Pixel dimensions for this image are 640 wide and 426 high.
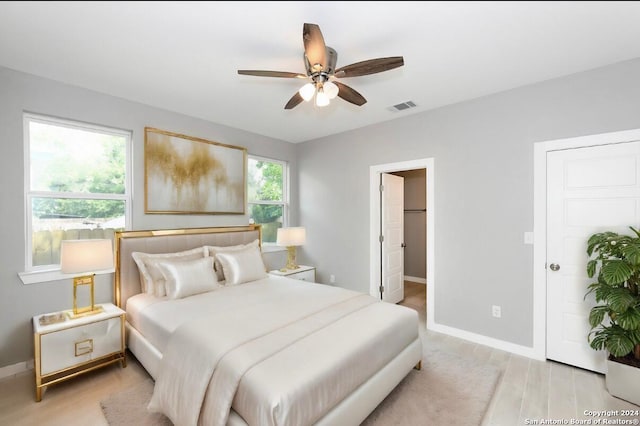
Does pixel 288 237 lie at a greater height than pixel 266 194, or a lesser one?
lesser

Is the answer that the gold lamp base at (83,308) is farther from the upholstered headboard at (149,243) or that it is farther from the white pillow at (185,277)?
the white pillow at (185,277)

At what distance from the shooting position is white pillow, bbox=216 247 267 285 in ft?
10.5

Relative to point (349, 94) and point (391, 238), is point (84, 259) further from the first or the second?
point (391, 238)

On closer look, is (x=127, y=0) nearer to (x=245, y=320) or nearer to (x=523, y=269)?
(x=245, y=320)

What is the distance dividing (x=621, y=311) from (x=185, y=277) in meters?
3.49

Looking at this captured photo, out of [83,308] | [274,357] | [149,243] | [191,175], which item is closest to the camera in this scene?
[274,357]

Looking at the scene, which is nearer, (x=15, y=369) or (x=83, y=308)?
(x=15, y=369)

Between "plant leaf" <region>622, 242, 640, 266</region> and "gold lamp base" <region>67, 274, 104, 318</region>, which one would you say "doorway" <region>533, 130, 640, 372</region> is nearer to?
"plant leaf" <region>622, 242, 640, 266</region>

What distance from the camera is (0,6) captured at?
1688mm

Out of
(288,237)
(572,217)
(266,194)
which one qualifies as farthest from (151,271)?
(572,217)

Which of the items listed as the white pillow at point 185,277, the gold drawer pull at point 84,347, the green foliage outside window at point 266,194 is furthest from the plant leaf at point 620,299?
the gold drawer pull at point 84,347

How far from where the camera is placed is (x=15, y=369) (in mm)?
2449

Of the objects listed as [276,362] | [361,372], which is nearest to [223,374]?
[276,362]

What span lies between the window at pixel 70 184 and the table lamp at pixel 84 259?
1.54ft
